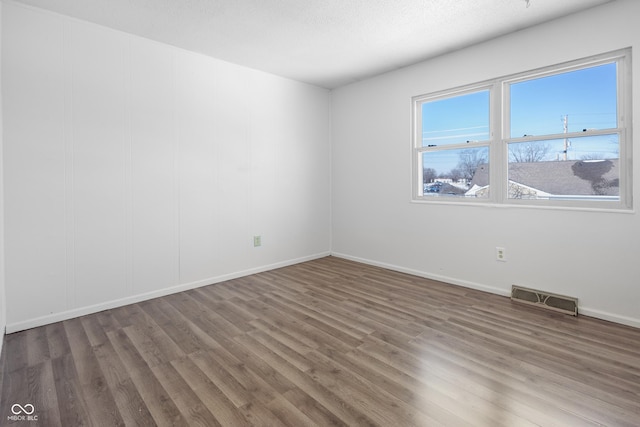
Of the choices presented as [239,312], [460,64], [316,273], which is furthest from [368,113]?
[239,312]

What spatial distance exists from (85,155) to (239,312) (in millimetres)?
1921

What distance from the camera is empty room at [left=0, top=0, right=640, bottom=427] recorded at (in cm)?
181

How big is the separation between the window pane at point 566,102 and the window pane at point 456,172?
17.1 inches

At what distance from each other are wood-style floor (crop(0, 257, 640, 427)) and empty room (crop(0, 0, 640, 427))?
2cm

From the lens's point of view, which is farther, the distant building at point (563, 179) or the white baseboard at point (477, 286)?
the distant building at point (563, 179)

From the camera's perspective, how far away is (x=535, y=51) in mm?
2971

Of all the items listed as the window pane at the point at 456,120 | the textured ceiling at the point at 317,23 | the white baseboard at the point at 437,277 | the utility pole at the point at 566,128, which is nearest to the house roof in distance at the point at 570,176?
the utility pole at the point at 566,128

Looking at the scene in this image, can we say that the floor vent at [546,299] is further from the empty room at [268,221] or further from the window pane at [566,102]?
the window pane at [566,102]

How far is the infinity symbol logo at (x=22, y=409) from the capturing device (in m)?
1.62

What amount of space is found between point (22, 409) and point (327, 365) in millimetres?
1600

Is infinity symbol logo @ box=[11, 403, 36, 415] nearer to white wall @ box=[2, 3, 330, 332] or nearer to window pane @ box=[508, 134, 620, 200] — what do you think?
white wall @ box=[2, 3, 330, 332]

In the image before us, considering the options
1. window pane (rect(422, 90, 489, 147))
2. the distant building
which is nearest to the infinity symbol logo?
the distant building

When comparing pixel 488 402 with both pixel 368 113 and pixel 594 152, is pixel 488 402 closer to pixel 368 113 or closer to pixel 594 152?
pixel 594 152

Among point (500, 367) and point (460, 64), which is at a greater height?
point (460, 64)
